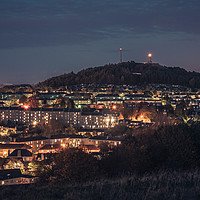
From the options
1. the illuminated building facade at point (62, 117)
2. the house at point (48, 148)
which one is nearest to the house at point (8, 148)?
the house at point (48, 148)

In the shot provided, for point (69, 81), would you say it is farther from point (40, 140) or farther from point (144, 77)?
point (40, 140)

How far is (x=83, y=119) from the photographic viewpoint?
4703 cm

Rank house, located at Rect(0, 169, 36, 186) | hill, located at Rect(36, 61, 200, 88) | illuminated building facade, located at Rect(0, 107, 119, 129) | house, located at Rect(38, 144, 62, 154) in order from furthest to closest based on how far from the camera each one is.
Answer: hill, located at Rect(36, 61, 200, 88), illuminated building facade, located at Rect(0, 107, 119, 129), house, located at Rect(38, 144, 62, 154), house, located at Rect(0, 169, 36, 186)

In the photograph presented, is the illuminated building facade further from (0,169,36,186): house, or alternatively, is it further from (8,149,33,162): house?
(0,169,36,186): house

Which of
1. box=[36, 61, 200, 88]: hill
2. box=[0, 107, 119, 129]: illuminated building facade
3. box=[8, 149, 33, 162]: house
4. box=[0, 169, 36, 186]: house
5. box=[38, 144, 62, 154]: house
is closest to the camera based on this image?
box=[0, 169, 36, 186]: house

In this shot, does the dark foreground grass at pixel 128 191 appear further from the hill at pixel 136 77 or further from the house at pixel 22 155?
the hill at pixel 136 77

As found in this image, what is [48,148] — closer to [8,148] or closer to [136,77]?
[8,148]

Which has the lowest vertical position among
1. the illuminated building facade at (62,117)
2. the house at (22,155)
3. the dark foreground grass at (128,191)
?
the house at (22,155)

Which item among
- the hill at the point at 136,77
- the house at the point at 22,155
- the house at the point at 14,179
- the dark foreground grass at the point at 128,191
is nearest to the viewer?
the dark foreground grass at the point at 128,191

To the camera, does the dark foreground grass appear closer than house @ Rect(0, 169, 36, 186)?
Yes

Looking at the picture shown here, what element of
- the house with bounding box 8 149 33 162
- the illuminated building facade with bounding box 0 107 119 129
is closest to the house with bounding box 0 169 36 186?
the house with bounding box 8 149 33 162

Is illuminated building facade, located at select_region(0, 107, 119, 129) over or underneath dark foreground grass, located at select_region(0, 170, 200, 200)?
underneath

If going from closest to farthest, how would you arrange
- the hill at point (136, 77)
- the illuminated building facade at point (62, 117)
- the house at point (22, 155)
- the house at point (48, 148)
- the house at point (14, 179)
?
1. the house at point (14, 179)
2. the house at point (22, 155)
3. the house at point (48, 148)
4. the illuminated building facade at point (62, 117)
5. the hill at point (136, 77)

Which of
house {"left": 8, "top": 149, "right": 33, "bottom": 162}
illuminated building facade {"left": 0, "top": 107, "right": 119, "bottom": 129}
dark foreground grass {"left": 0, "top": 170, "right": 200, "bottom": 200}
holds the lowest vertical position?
house {"left": 8, "top": 149, "right": 33, "bottom": 162}
